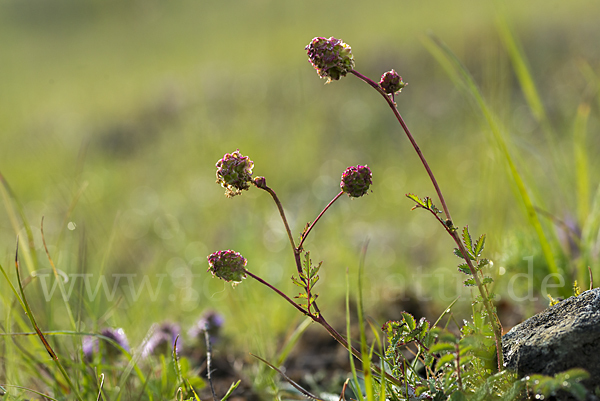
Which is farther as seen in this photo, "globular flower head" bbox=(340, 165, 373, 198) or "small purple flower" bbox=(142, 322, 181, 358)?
"small purple flower" bbox=(142, 322, 181, 358)

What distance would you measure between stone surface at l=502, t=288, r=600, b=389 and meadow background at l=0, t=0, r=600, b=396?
51 centimetres

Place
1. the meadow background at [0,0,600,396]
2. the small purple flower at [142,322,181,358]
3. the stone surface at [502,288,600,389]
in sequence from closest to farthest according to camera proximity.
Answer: the stone surface at [502,288,600,389] → the small purple flower at [142,322,181,358] → the meadow background at [0,0,600,396]

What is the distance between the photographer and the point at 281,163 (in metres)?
5.02

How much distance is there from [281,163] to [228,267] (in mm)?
4287

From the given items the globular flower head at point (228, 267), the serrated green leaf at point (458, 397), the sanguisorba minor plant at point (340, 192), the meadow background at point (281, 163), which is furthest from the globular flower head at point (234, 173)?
the meadow background at point (281, 163)

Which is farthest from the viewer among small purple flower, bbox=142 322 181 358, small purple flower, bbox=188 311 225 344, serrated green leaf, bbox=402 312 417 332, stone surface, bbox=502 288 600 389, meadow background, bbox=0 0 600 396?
meadow background, bbox=0 0 600 396

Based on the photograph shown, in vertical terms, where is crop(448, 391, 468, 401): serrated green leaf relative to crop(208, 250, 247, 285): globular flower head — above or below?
below

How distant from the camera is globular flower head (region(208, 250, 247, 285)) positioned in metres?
0.76

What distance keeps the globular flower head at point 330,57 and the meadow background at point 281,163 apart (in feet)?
2.66

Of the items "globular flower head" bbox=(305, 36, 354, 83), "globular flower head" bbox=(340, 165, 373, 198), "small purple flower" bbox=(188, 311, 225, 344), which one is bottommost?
"small purple flower" bbox=(188, 311, 225, 344)

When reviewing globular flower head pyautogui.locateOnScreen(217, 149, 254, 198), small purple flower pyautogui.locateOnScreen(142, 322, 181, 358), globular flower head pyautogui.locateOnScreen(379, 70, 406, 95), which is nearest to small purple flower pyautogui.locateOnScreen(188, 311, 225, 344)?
small purple flower pyautogui.locateOnScreen(142, 322, 181, 358)

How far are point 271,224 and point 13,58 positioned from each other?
1205 centimetres

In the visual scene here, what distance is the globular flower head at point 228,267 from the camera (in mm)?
761

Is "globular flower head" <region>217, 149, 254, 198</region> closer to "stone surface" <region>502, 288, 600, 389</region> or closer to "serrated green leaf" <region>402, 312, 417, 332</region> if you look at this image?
"serrated green leaf" <region>402, 312, 417, 332</region>
